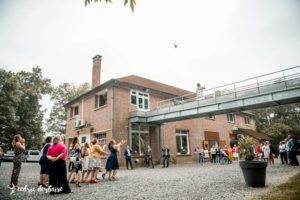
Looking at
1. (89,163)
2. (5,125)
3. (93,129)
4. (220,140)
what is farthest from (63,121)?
(89,163)

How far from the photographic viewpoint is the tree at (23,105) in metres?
24.3

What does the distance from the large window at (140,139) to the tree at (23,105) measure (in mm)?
17648

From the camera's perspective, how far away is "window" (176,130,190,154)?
19.8 m

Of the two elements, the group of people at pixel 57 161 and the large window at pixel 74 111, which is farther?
the large window at pixel 74 111

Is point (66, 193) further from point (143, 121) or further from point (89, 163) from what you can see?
point (143, 121)

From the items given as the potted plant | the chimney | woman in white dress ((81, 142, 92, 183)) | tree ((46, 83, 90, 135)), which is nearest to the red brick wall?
the chimney

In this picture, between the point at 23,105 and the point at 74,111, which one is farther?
the point at 23,105

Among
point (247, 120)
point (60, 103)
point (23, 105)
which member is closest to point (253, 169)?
point (247, 120)

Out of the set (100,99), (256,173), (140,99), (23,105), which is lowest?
(256,173)

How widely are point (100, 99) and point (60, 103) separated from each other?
19614 millimetres

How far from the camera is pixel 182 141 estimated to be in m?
20.4

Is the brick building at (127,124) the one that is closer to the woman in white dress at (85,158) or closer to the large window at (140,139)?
the large window at (140,139)

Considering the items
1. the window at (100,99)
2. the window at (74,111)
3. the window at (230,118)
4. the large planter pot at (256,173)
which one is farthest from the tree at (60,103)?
the large planter pot at (256,173)

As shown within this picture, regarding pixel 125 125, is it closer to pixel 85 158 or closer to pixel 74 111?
pixel 85 158
